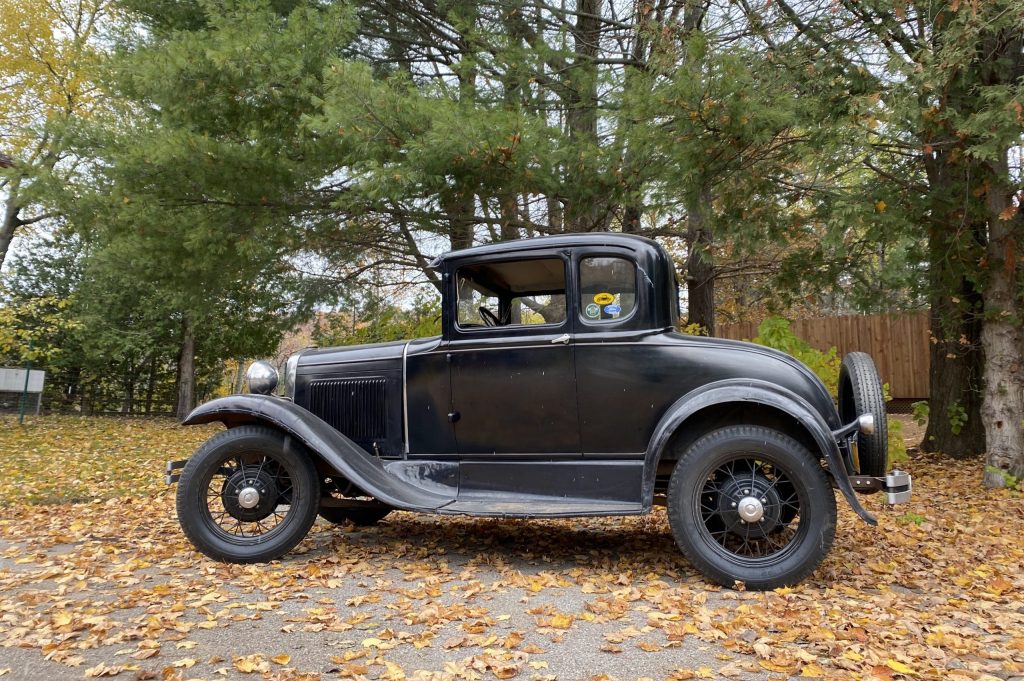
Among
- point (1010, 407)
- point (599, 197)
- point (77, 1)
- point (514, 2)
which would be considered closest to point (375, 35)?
point (514, 2)

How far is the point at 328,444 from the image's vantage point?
454 centimetres

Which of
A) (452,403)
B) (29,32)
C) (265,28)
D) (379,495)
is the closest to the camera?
(379,495)

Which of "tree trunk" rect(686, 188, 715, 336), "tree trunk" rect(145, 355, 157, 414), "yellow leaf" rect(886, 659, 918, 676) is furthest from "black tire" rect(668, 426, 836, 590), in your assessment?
"tree trunk" rect(145, 355, 157, 414)

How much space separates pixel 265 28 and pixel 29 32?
1036cm

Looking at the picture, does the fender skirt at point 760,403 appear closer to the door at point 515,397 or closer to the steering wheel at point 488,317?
the door at point 515,397

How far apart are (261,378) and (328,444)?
0.83 meters

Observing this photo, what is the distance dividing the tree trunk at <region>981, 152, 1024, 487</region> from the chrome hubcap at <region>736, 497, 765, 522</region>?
420 centimetres

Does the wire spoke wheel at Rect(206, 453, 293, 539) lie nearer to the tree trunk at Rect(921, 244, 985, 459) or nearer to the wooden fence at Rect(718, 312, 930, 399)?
the tree trunk at Rect(921, 244, 985, 459)

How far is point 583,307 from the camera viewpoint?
452 cm

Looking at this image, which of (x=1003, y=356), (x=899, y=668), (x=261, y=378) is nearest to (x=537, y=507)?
(x=899, y=668)

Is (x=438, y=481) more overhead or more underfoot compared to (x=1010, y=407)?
more underfoot

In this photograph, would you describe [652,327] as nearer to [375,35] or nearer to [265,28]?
[265,28]

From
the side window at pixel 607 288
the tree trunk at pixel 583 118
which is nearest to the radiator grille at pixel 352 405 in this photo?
the side window at pixel 607 288

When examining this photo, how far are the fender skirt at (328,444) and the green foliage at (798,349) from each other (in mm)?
4903
